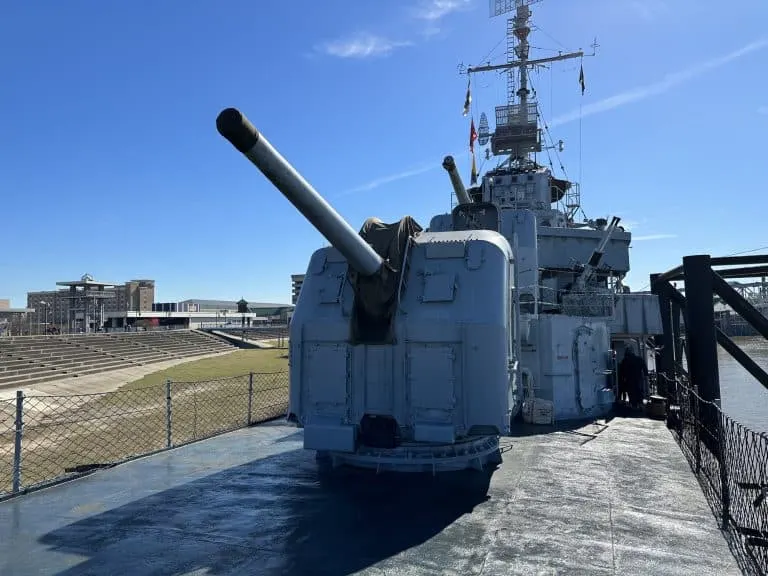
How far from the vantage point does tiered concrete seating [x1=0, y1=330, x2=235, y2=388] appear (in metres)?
25.5

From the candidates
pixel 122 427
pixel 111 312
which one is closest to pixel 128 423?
pixel 122 427

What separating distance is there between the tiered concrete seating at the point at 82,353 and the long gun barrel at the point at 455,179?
2265 cm

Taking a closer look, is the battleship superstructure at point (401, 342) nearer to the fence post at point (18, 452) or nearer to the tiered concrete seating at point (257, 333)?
the fence post at point (18, 452)

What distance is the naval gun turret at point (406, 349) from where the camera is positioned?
508cm

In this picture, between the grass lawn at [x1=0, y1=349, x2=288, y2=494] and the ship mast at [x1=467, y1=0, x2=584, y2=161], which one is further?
the ship mast at [x1=467, y1=0, x2=584, y2=161]

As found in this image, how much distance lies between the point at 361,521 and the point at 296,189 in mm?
2719

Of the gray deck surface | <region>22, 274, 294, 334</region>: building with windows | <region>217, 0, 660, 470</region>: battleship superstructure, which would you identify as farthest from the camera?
<region>22, 274, 294, 334</region>: building with windows

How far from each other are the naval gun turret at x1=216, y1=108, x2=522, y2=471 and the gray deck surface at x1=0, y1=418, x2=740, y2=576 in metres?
0.51

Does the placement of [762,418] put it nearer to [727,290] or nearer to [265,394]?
[727,290]

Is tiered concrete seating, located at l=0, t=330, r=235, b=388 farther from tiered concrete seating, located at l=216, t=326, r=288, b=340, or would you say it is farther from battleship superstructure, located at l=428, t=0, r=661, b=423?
battleship superstructure, located at l=428, t=0, r=661, b=423

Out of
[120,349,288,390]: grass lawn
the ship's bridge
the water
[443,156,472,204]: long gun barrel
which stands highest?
the ship's bridge

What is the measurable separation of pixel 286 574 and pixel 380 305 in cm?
259

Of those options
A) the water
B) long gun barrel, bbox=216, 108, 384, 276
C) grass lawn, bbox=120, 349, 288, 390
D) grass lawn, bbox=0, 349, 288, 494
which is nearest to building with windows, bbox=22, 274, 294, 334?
grass lawn, bbox=120, 349, 288, 390

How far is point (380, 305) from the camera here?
211 inches
